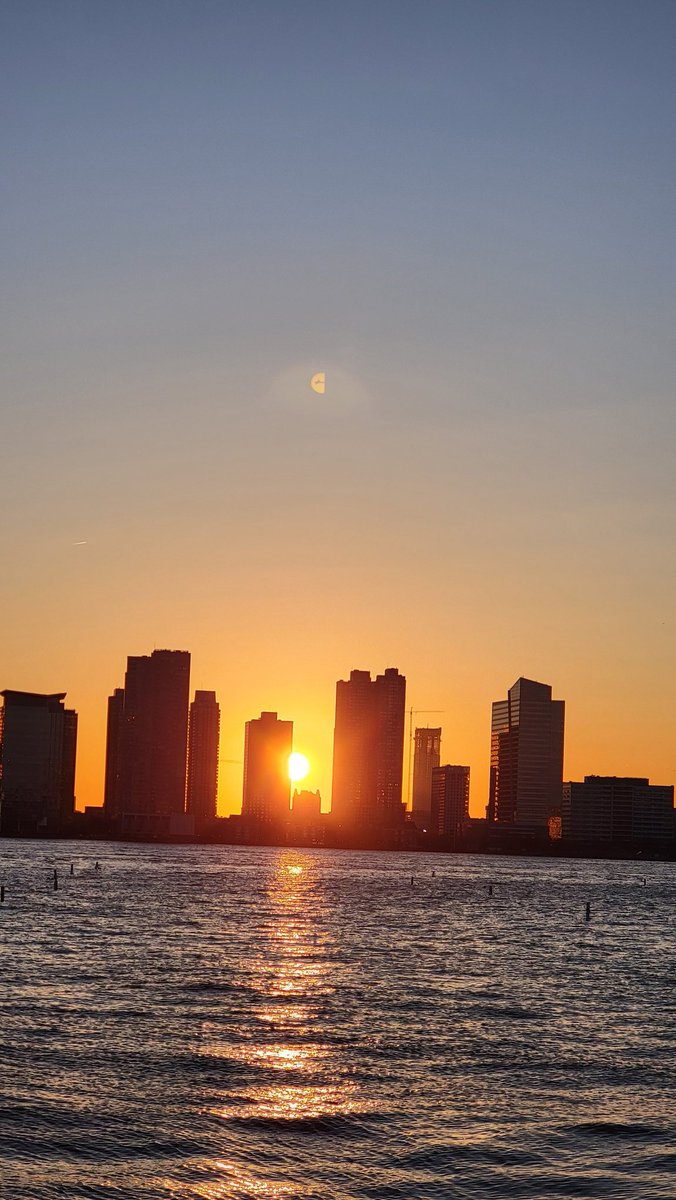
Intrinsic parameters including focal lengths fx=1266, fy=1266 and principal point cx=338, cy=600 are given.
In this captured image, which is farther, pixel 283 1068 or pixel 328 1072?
pixel 283 1068

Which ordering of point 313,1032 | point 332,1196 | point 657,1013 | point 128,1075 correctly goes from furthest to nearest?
point 657,1013
point 313,1032
point 128,1075
point 332,1196

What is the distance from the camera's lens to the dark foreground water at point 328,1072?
4375 centimetres

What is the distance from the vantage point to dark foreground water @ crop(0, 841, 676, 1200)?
4375 centimetres

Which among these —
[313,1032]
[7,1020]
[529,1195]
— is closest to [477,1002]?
[313,1032]

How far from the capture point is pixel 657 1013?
81.3 meters

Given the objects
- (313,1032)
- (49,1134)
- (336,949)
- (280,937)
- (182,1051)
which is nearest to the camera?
(49,1134)

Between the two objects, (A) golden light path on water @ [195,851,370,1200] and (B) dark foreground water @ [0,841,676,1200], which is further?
(B) dark foreground water @ [0,841,676,1200]

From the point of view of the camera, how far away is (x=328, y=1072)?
58.3m

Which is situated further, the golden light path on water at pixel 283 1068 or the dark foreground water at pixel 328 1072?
the dark foreground water at pixel 328 1072

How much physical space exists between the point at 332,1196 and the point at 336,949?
73.6 meters

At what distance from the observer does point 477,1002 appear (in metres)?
82.3

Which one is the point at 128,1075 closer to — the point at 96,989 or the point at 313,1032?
the point at 313,1032

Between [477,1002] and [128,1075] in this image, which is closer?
[128,1075]

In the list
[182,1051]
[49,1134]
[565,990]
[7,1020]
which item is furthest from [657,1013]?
[49,1134]
